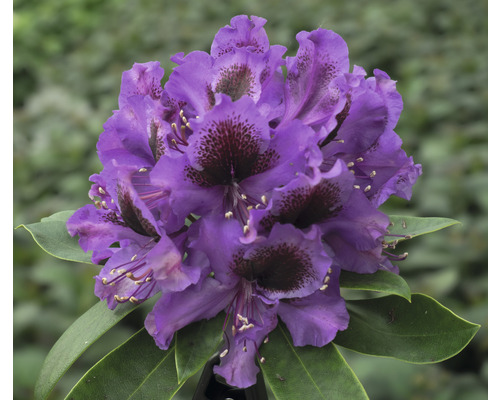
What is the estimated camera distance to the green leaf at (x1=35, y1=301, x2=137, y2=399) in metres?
0.74

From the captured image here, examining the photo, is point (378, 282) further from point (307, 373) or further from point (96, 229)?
point (96, 229)

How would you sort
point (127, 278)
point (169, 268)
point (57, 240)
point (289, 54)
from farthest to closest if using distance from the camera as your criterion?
1. point (289, 54)
2. point (57, 240)
3. point (127, 278)
4. point (169, 268)

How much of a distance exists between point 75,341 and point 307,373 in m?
0.30

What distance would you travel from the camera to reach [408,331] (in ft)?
2.47

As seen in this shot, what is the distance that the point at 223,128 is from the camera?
64cm

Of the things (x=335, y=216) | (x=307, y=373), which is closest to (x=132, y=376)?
(x=307, y=373)

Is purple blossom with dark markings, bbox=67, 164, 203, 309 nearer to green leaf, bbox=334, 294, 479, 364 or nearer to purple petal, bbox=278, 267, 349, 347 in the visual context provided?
purple petal, bbox=278, 267, 349, 347

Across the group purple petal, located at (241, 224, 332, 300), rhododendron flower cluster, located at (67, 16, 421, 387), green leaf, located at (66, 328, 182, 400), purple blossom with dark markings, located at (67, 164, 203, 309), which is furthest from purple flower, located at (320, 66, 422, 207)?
green leaf, located at (66, 328, 182, 400)

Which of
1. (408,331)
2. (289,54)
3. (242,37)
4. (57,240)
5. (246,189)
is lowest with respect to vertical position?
(289,54)

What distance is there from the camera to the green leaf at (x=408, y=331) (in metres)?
0.72

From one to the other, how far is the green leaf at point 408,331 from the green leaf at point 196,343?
0.17m

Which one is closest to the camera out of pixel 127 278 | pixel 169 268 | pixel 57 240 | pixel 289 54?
pixel 169 268

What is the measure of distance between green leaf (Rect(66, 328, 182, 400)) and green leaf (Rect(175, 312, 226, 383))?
0.07 meters

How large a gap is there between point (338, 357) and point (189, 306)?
0.19 metres
